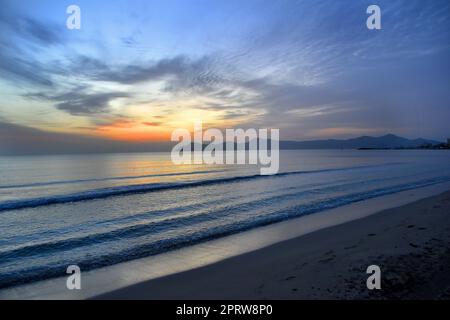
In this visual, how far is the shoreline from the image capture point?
7008 millimetres

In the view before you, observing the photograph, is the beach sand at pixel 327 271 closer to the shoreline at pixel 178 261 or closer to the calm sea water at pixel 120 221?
the shoreline at pixel 178 261

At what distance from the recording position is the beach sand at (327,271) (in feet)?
18.9

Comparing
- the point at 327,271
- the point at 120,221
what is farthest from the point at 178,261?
the point at 120,221

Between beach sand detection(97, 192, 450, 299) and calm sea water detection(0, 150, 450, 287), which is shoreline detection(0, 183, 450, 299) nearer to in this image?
beach sand detection(97, 192, 450, 299)

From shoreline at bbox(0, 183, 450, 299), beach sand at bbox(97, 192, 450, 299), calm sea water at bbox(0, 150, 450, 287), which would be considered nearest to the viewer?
beach sand at bbox(97, 192, 450, 299)

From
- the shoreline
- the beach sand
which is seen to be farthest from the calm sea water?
the beach sand

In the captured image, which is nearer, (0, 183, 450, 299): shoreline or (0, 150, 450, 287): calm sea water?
(0, 183, 450, 299): shoreline

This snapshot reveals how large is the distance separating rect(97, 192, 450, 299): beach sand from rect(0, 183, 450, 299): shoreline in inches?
16.3

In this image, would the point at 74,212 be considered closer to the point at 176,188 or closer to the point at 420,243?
the point at 176,188

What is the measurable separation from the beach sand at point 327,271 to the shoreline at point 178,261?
413 mm

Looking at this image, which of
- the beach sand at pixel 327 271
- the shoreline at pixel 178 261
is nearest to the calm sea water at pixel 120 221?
the shoreline at pixel 178 261

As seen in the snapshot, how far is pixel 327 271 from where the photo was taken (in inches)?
271
